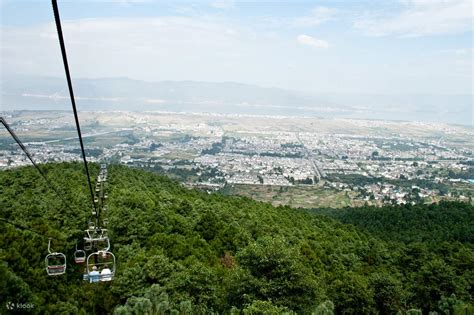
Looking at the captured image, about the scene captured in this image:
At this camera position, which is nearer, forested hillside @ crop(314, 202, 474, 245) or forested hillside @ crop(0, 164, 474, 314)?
forested hillside @ crop(0, 164, 474, 314)

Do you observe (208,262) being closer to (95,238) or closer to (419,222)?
(95,238)

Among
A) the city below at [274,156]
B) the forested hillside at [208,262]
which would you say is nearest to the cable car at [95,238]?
the forested hillside at [208,262]

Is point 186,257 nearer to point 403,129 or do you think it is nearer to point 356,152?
point 356,152

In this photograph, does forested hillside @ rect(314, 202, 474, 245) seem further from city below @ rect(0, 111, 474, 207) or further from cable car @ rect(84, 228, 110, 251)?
cable car @ rect(84, 228, 110, 251)

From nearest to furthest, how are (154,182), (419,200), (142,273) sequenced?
(142,273) < (154,182) < (419,200)

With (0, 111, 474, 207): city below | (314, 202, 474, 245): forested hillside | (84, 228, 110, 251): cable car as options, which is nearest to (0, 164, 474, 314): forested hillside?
(84, 228, 110, 251): cable car

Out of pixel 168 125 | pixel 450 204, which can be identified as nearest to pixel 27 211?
pixel 450 204
